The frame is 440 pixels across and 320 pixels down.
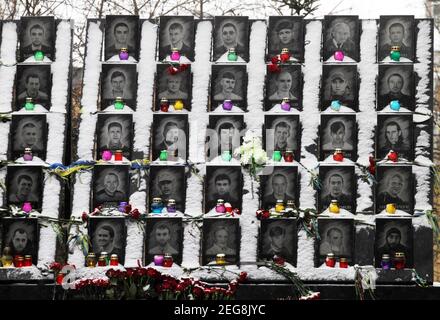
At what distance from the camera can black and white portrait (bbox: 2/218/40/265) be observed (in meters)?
9.66

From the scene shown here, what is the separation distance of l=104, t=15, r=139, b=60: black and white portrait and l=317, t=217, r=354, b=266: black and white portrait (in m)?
3.18

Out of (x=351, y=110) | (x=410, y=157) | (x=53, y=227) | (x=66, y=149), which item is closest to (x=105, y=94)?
(x=66, y=149)

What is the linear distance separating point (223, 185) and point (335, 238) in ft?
4.91

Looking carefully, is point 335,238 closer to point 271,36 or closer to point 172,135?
point 172,135

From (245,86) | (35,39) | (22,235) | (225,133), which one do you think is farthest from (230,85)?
(22,235)

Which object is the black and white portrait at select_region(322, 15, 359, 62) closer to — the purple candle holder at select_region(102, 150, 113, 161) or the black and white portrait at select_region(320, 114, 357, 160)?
the black and white portrait at select_region(320, 114, 357, 160)

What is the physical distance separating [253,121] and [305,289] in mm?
2137

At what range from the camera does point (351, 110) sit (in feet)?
32.0

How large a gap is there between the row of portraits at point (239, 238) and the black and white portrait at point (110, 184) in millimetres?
247

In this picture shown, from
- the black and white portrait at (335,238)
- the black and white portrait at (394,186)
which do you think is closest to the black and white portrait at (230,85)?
the black and white portrait at (335,238)

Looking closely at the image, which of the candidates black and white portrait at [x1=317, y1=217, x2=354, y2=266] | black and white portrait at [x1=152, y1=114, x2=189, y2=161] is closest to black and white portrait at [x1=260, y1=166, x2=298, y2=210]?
black and white portrait at [x1=317, y1=217, x2=354, y2=266]

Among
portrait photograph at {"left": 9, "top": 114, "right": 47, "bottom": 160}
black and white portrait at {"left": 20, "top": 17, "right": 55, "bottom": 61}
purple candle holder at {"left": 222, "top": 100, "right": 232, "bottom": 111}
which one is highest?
black and white portrait at {"left": 20, "top": 17, "right": 55, "bottom": 61}

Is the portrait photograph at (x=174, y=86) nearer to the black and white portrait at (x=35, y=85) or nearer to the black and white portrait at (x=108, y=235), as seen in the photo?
the black and white portrait at (x=35, y=85)

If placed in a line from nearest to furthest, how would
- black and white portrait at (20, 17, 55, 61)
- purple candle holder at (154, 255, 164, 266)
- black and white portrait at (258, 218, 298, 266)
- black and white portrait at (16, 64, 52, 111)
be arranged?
purple candle holder at (154, 255, 164, 266), black and white portrait at (258, 218, 298, 266), black and white portrait at (16, 64, 52, 111), black and white portrait at (20, 17, 55, 61)
